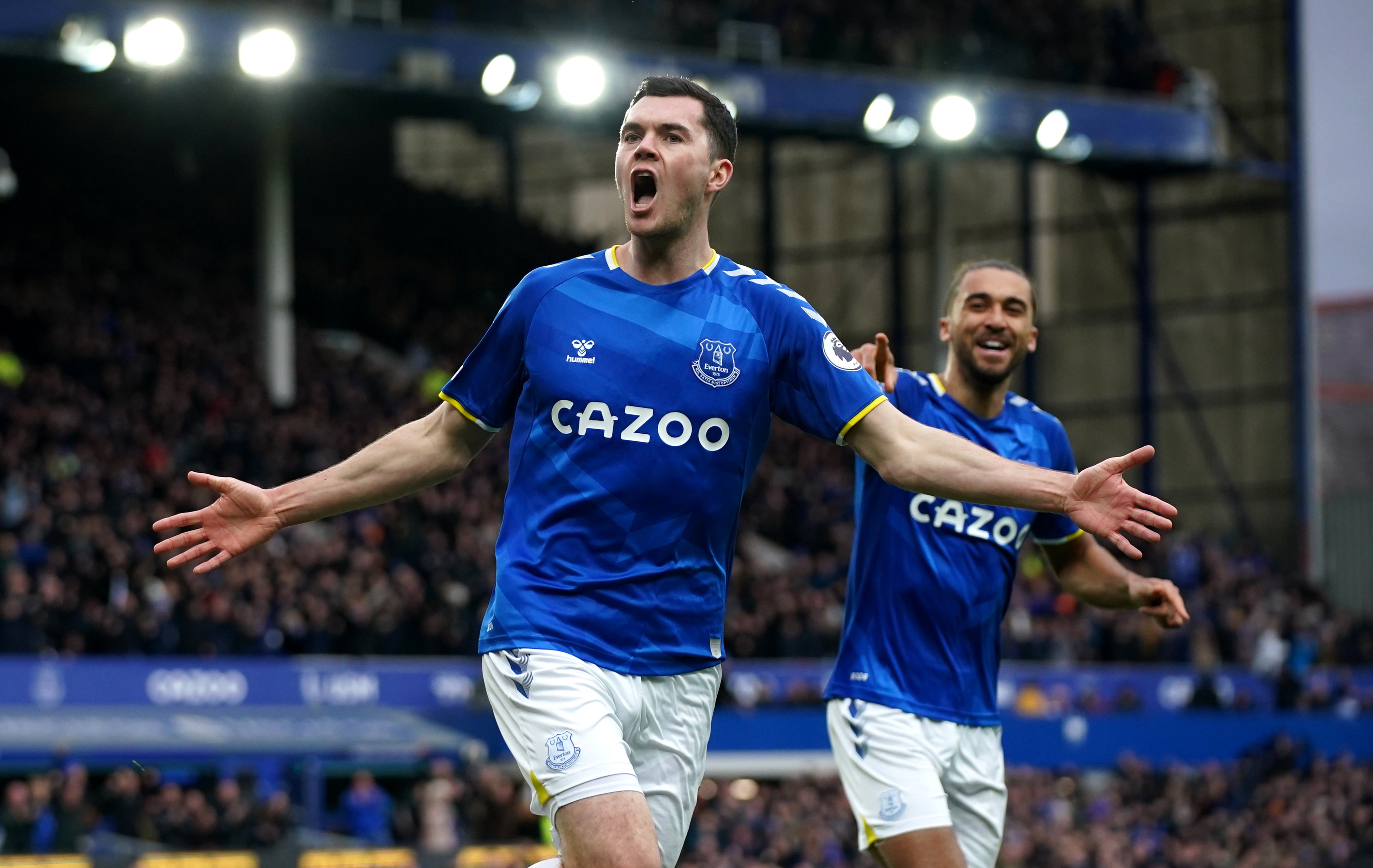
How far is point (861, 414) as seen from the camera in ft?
19.0

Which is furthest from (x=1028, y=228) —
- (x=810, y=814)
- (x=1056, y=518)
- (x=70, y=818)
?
(x=1056, y=518)

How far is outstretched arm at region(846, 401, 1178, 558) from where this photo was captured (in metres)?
5.38

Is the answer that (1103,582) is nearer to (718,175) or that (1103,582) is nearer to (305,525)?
(718,175)

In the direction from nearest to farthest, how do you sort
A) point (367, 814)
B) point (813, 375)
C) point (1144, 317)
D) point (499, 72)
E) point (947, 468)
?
point (947, 468), point (813, 375), point (367, 814), point (499, 72), point (1144, 317)

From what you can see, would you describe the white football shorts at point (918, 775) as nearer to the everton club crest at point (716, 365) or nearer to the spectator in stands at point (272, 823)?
the everton club crest at point (716, 365)

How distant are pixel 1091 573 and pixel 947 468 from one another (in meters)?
2.45

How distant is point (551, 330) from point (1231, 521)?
39.8 metres

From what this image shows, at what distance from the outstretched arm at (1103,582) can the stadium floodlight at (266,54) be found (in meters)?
22.5

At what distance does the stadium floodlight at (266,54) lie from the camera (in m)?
28.5

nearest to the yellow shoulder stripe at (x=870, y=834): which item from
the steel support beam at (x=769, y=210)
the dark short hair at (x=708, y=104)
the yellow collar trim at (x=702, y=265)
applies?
the yellow collar trim at (x=702, y=265)

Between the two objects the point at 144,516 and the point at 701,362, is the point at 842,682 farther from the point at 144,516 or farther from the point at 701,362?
the point at 144,516

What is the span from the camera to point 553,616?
5.71 meters

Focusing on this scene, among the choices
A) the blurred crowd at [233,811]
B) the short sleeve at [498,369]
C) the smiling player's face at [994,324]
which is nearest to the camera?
the short sleeve at [498,369]

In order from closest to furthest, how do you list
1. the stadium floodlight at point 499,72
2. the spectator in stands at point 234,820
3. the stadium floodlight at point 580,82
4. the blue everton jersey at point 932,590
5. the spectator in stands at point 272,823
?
the blue everton jersey at point 932,590 → the spectator in stands at point 234,820 → the spectator in stands at point 272,823 → the stadium floodlight at point 499,72 → the stadium floodlight at point 580,82
